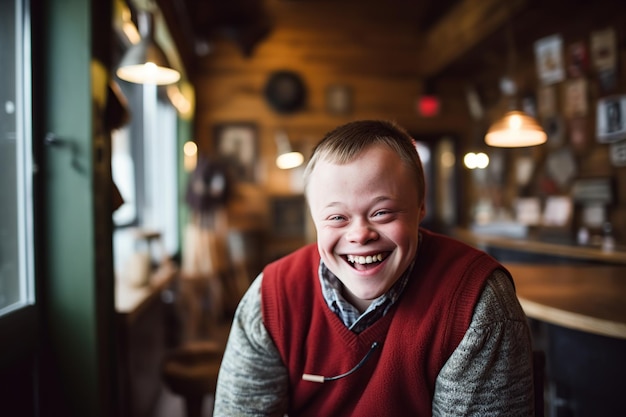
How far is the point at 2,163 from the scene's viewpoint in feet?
5.47

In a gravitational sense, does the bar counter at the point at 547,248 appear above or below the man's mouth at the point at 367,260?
below

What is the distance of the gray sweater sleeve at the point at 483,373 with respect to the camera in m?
1.03

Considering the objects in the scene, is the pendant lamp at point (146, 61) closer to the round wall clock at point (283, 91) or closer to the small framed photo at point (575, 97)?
the small framed photo at point (575, 97)

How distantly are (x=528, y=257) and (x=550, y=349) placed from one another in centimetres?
212

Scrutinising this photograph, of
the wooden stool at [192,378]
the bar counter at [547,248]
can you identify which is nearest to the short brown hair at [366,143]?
the wooden stool at [192,378]

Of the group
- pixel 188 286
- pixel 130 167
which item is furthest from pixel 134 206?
pixel 188 286

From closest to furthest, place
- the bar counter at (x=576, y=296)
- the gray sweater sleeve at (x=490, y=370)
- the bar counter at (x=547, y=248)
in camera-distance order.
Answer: the gray sweater sleeve at (x=490, y=370) < the bar counter at (x=576, y=296) < the bar counter at (x=547, y=248)

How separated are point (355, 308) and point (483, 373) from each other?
313 mm

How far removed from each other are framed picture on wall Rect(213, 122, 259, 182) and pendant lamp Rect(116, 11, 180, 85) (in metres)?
3.58

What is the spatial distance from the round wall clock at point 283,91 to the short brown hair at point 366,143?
15.8ft

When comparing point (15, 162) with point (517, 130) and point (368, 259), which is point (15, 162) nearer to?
point (368, 259)

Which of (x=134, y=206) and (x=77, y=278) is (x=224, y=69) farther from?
(x=77, y=278)

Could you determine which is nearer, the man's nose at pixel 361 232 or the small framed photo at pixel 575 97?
the man's nose at pixel 361 232

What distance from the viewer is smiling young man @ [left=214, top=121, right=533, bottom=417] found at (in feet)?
3.44
